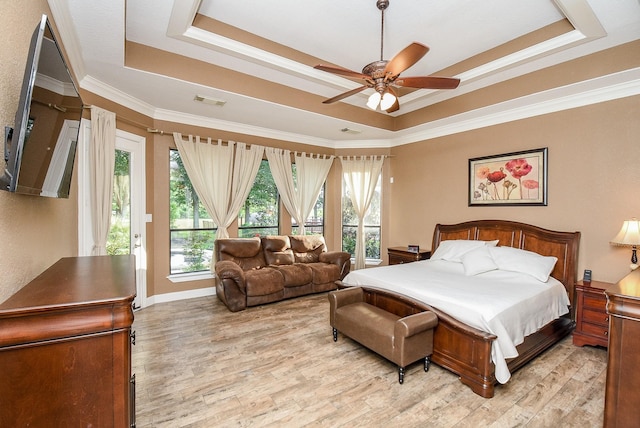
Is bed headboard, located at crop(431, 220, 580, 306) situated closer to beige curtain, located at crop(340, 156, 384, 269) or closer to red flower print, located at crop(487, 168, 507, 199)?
red flower print, located at crop(487, 168, 507, 199)

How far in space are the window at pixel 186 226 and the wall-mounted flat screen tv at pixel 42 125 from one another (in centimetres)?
278

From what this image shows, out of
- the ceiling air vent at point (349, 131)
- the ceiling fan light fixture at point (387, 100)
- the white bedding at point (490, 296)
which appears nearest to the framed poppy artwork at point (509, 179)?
the white bedding at point (490, 296)

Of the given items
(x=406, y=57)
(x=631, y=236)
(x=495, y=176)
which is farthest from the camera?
(x=495, y=176)

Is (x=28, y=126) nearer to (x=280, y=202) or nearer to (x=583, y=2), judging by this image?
(x=583, y=2)

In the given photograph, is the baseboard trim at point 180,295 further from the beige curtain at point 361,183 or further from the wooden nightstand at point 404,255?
the wooden nightstand at point 404,255

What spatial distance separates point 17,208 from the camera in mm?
1443

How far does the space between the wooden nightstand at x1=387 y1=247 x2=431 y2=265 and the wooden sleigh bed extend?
19.6 inches

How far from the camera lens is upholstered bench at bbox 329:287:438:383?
239 cm

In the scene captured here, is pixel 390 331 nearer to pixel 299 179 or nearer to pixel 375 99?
pixel 375 99

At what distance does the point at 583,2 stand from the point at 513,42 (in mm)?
933

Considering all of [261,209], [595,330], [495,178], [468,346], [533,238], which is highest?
[495,178]

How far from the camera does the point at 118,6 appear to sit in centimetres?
216

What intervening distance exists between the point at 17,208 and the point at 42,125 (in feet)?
1.48

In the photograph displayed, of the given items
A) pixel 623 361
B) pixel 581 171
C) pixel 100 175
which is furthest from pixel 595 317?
pixel 100 175
